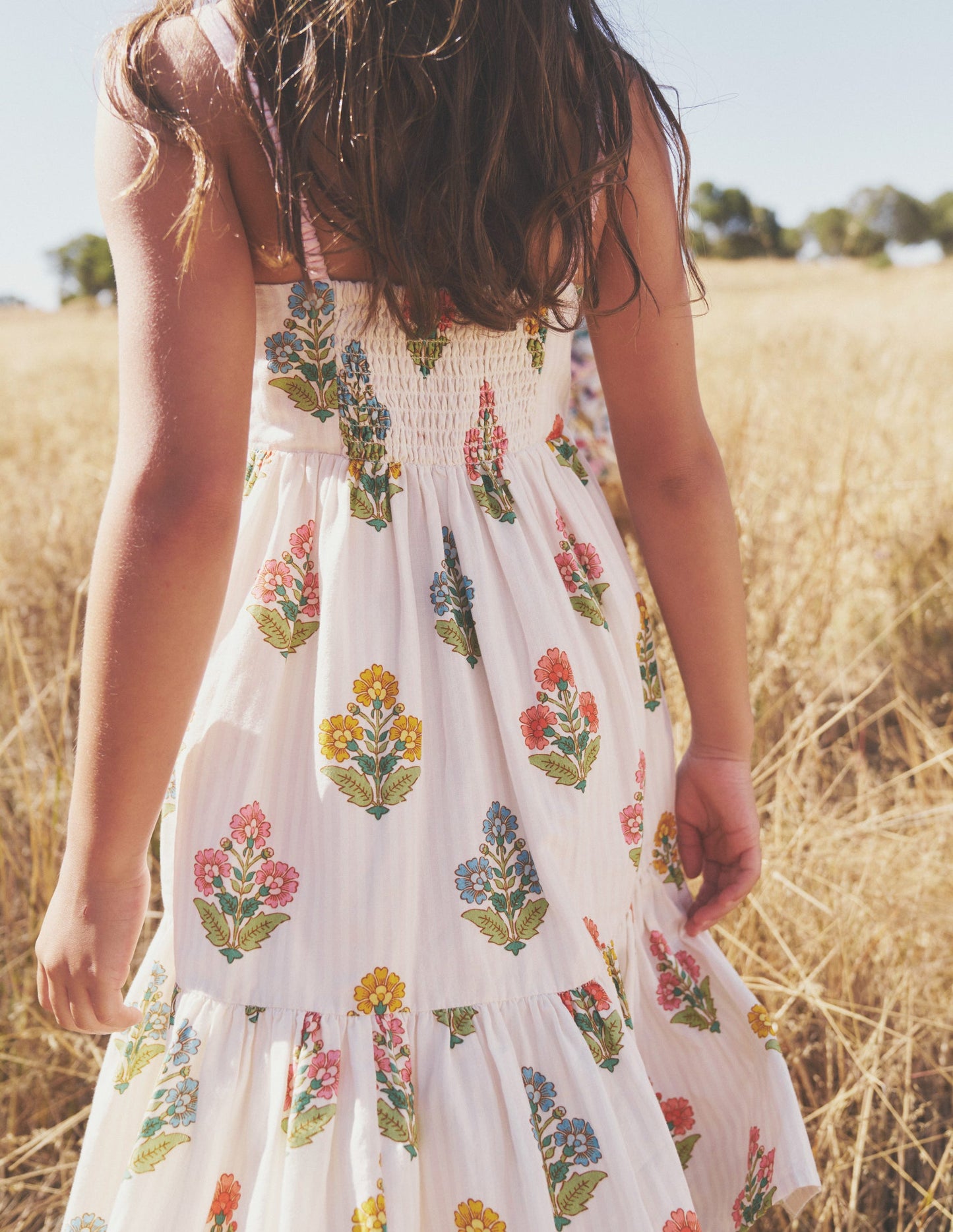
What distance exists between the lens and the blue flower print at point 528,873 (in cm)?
83

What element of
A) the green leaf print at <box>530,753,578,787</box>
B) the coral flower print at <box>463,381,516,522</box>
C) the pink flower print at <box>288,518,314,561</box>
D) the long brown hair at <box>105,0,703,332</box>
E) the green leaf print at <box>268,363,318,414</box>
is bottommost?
the green leaf print at <box>530,753,578,787</box>

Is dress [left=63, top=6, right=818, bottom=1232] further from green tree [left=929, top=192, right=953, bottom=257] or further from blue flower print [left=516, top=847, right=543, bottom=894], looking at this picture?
green tree [left=929, top=192, right=953, bottom=257]

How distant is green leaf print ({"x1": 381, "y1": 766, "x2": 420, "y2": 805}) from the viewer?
2.62 feet

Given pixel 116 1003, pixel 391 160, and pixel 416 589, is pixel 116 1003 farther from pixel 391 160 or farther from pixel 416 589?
pixel 391 160

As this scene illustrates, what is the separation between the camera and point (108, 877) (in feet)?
2.45

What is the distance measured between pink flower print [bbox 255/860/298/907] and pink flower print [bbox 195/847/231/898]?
28mm

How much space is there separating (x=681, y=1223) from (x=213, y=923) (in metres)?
0.46

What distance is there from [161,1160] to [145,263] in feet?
2.28

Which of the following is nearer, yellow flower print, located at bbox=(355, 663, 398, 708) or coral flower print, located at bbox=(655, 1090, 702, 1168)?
yellow flower print, located at bbox=(355, 663, 398, 708)

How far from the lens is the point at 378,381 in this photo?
84cm

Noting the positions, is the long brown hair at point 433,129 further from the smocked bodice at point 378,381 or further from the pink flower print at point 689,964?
the pink flower print at point 689,964

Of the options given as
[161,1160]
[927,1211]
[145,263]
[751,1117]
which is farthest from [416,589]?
[927,1211]

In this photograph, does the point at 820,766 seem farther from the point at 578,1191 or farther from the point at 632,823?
the point at 578,1191

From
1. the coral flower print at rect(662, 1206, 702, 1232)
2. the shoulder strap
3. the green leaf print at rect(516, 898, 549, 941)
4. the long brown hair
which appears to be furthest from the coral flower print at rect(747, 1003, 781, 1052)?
the shoulder strap
